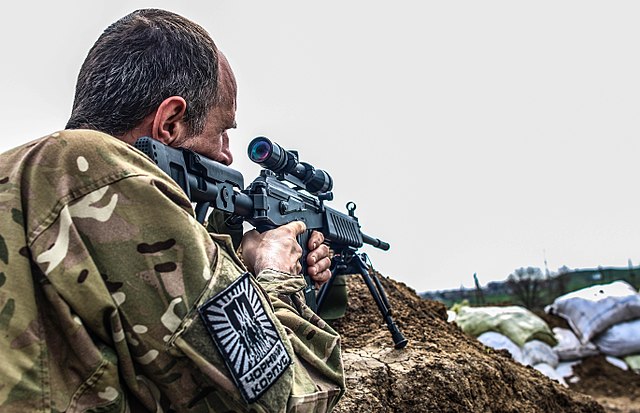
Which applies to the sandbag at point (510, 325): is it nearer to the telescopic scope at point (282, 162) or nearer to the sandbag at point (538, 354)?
the sandbag at point (538, 354)

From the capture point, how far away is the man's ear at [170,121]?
1.36 meters

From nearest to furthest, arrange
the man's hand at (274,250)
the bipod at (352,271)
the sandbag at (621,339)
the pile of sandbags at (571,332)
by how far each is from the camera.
→ the man's hand at (274,250) < the bipod at (352,271) < the pile of sandbags at (571,332) < the sandbag at (621,339)

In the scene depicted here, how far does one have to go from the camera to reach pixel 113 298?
102cm

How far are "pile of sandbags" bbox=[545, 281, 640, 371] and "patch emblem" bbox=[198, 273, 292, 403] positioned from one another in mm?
7463

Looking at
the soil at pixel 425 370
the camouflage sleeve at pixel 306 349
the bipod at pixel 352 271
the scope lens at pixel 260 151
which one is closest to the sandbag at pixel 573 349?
the soil at pixel 425 370

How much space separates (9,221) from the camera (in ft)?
3.29

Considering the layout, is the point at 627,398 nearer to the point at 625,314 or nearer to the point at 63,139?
the point at 625,314

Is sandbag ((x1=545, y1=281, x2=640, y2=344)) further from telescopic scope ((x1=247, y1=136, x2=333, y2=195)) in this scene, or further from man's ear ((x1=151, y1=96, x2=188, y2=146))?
man's ear ((x1=151, y1=96, x2=188, y2=146))

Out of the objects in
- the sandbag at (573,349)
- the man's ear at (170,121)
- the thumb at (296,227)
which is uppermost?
the man's ear at (170,121)

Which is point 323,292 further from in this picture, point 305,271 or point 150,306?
point 150,306

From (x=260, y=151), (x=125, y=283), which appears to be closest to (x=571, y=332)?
(x=260, y=151)

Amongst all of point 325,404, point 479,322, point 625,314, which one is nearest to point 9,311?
point 325,404

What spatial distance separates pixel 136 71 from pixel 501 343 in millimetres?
6735

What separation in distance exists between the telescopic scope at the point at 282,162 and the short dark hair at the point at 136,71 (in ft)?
2.67
